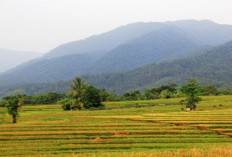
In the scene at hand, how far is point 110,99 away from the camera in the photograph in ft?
414

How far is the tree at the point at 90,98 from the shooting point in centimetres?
8750

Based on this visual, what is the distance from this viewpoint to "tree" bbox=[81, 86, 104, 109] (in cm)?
8750

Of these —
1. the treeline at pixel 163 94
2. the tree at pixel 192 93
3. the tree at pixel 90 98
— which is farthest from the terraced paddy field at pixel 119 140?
the treeline at pixel 163 94

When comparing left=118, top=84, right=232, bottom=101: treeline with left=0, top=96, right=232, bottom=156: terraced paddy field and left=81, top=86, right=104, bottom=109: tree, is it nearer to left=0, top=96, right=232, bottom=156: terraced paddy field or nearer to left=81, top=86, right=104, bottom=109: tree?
left=81, top=86, right=104, bottom=109: tree

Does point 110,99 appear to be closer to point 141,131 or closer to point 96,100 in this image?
point 96,100

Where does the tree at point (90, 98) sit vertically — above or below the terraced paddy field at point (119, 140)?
above

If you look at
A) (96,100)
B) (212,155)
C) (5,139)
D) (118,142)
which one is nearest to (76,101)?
(96,100)

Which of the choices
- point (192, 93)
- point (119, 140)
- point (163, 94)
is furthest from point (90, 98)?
point (119, 140)

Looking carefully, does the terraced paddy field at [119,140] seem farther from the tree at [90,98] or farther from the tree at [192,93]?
the tree at [90,98]

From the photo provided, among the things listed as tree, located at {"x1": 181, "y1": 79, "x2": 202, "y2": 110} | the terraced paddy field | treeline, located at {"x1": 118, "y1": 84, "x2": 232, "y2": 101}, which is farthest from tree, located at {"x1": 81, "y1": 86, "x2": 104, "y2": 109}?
the terraced paddy field

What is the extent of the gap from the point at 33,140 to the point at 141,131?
53.9 ft

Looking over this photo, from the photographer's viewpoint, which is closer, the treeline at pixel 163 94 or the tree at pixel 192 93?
the tree at pixel 192 93

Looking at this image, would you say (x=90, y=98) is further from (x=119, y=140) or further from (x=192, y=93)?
(x=119, y=140)

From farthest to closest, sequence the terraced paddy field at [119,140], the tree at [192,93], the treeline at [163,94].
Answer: the treeline at [163,94] → the tree at [192,93] → the terraced paddy field at [119,140]
